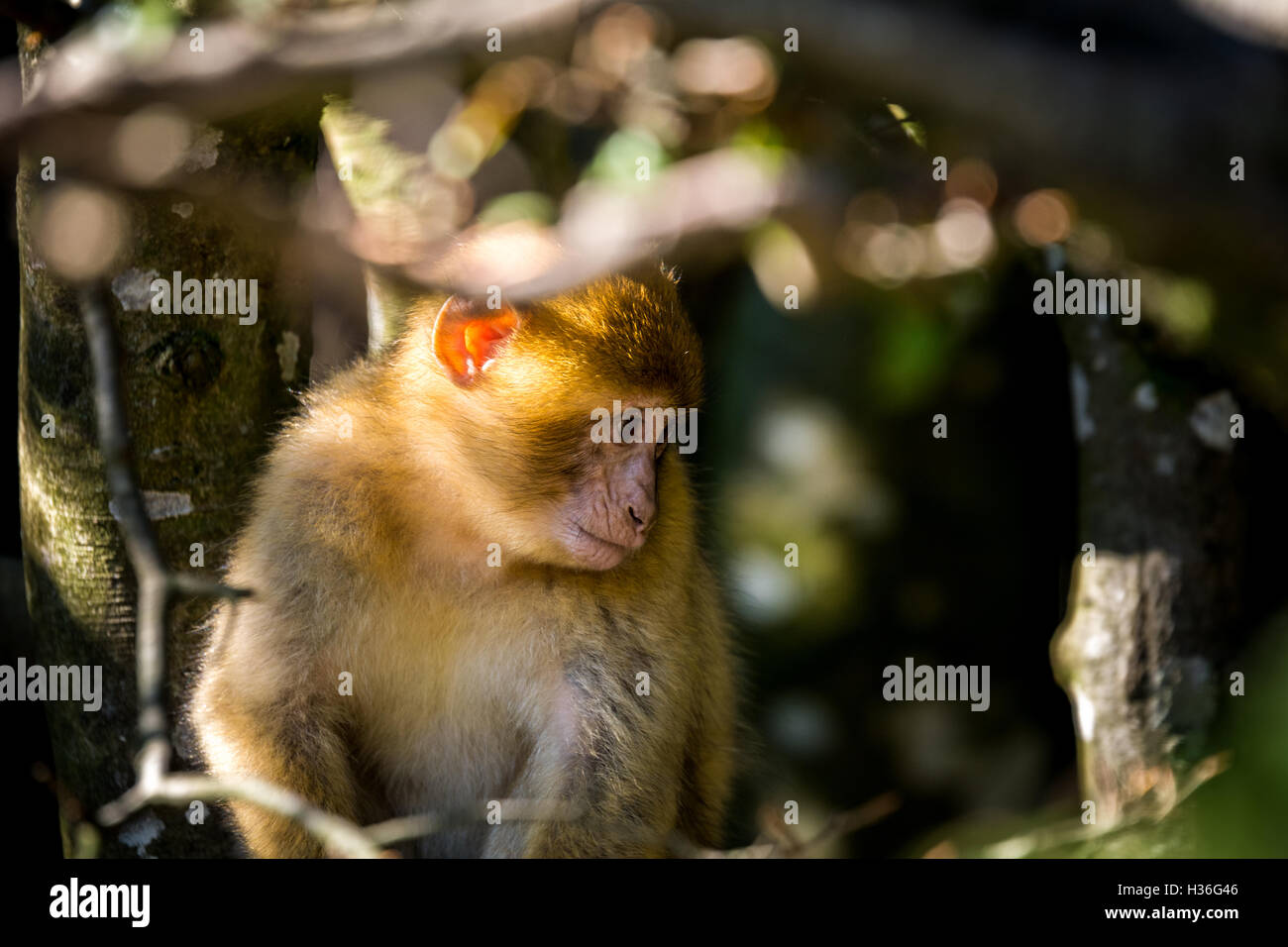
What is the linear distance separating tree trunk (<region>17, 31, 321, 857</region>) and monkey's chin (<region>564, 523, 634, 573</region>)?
1.12m

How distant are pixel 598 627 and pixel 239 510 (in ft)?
4.15

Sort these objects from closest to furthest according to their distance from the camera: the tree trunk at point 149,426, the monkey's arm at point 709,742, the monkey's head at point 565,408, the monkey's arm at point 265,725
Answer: the monkey's arm at point 265,725 → the monkey's head at point 565,408 → the tree trunk at point 149,426 → the monkey's arm at point 709,742

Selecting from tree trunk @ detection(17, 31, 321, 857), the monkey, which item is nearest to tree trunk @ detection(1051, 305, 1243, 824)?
the monkey

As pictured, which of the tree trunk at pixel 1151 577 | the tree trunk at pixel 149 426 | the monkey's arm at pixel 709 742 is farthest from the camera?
the tree trunk at pixel 1151 577

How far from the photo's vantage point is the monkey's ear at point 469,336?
3.88 meters

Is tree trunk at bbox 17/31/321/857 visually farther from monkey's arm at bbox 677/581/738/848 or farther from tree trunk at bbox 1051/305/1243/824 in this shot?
tree trunk at bbox 1051/305/1243/824

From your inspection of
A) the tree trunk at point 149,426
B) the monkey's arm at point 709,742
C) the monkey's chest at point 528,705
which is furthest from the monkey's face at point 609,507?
the tree trunk at point 149,426

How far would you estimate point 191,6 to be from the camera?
405cm

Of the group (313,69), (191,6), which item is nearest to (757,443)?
(191,6)

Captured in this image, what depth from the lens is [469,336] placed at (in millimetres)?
3904

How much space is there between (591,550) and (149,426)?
149cm

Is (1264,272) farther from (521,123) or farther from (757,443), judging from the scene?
(757,443)

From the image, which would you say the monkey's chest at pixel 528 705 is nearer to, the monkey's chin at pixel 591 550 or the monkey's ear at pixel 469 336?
the monkey's chin at pixel 591 550

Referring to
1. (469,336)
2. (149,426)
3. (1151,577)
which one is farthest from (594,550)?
(1151,577)
